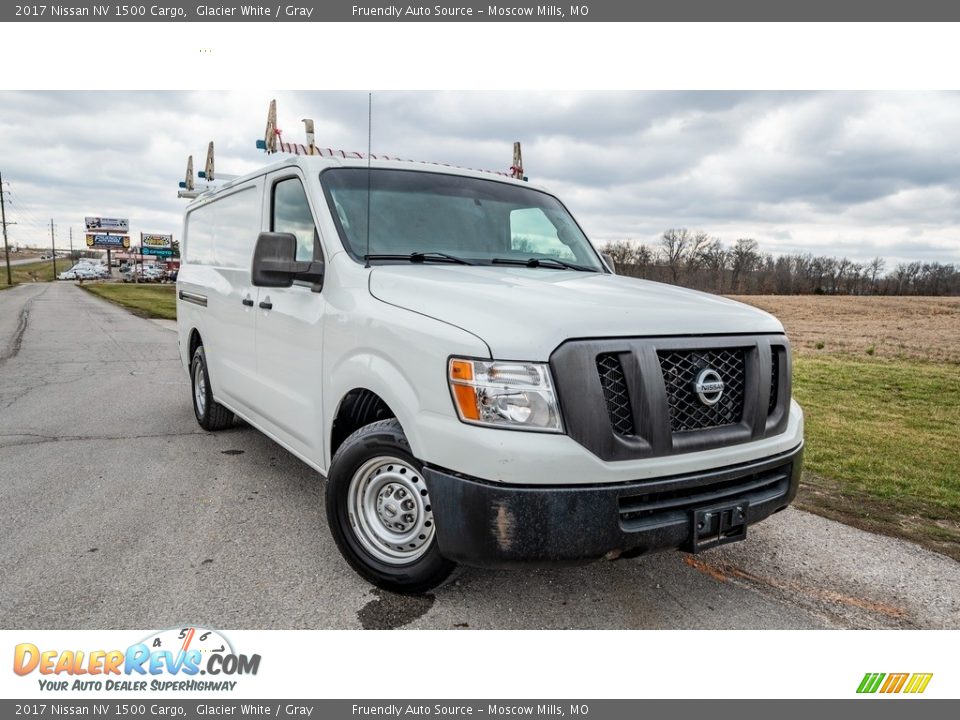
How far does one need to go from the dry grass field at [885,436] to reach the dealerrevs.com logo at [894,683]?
1.46m

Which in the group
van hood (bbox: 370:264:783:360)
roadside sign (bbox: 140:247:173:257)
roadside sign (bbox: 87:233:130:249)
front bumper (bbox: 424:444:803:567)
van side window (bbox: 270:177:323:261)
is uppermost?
roadside sign (bbox: 87:233:130:249)

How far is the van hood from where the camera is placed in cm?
244

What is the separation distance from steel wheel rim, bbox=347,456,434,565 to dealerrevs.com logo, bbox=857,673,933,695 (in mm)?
1806

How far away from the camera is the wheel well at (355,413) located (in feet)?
10.3

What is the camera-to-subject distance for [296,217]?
3920 mm

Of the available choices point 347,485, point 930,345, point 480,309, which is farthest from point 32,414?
point 930,345

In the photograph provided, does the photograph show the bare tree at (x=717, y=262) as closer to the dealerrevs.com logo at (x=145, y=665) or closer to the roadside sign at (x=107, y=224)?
the dealerrevs.com logo at (x=145, y=665)

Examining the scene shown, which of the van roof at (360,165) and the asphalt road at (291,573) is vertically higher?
the van roof at (360,165)

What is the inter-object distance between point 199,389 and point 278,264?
3.44 m

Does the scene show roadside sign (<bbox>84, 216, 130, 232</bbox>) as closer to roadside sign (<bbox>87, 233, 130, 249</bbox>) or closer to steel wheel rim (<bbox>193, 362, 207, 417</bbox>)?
roadside sign (<bbox>87, 233, 130, 249</bbox>)

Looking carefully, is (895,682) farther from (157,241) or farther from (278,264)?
(157,241)

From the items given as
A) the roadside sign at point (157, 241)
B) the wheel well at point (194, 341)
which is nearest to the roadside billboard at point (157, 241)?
the roadside sign at point (157, 241)

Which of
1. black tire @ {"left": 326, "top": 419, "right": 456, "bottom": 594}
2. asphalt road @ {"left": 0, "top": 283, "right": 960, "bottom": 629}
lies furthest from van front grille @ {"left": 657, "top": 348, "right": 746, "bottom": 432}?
black tire @ {"left": 326, "top": 419, "right": 456, "bottom": 594}

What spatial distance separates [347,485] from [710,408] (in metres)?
1.68
